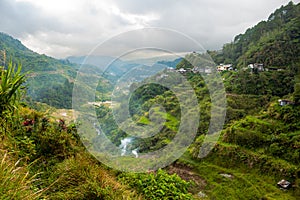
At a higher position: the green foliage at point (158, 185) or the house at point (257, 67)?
the house at point (257, 67)

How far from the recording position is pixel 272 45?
3117 centimetres

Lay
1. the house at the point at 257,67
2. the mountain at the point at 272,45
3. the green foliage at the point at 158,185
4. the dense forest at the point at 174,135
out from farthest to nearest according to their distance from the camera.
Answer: the mountain at the point at 272,45 < the house at the point at 257,67 < the green foliage at the point at 158,185 < the dense forest at the point at 174,135

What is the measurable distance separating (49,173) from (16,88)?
93 centimetres

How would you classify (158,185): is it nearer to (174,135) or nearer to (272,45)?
(174,135)

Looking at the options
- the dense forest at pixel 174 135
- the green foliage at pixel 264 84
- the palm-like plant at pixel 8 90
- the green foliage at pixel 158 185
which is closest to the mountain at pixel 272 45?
the dense forest at pixel 174 135

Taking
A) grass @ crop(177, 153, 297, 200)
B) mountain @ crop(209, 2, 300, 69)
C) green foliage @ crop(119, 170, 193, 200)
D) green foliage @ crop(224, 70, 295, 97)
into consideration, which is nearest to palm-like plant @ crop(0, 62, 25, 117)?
green foliage @ crop(119, 170, 193, 200)

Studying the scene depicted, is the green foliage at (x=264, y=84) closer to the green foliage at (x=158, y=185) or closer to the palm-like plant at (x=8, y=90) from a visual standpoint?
the green foliage at (x=158, y=185)

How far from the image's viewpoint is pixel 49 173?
8.43ft

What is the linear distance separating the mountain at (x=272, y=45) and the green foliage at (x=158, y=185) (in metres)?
28.8

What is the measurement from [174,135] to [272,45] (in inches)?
829

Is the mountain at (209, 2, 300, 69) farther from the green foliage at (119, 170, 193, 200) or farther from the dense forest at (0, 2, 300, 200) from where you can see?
the green foliage at (119, 170, 193, 200)

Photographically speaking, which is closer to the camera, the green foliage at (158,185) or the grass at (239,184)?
the green foliage at (158,185)

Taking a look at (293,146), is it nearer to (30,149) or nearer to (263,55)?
(30,149)

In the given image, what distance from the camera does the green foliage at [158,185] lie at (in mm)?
2645
